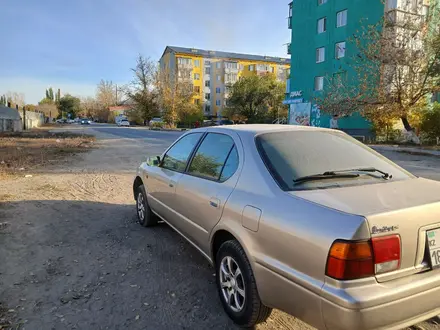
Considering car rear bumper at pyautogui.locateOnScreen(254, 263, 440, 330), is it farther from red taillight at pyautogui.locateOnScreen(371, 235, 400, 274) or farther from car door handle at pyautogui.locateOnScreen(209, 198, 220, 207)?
car door handle at pyautogui.locateOnScreen(209, 198, 220, 207)

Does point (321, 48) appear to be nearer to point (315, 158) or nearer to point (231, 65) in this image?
point (315, 158)

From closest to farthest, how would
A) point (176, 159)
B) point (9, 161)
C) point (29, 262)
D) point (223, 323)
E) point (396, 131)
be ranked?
point (223, 323)
point (29, 262)
point (176, 159)
point (9, 161)
point (396, 131)

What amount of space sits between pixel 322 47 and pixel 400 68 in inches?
580

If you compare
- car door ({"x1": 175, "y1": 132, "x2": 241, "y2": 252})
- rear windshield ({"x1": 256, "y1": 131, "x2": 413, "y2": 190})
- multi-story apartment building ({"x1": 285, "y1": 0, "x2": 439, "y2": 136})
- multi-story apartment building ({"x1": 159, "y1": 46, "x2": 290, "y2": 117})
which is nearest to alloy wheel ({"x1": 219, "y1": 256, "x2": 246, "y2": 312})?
car door ({"x1": 175, "y1": 132, "x2": 241, "y2": 252})

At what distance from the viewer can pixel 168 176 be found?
4.11 m

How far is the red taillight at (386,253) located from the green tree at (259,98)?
5176cm

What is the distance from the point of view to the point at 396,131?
24969 mm

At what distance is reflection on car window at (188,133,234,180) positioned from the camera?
125 inches

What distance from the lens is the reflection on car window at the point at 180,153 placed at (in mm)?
3912

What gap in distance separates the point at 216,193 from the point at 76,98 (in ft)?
354

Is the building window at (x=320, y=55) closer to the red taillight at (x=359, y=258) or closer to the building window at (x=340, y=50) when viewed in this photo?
the building window at (x=340, y=50)

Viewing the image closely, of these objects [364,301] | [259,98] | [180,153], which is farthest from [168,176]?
[259,98]

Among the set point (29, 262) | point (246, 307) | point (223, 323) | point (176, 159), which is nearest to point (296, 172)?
point (246, 307)

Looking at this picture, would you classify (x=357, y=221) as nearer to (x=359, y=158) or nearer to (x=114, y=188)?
(x=359, y=158)
